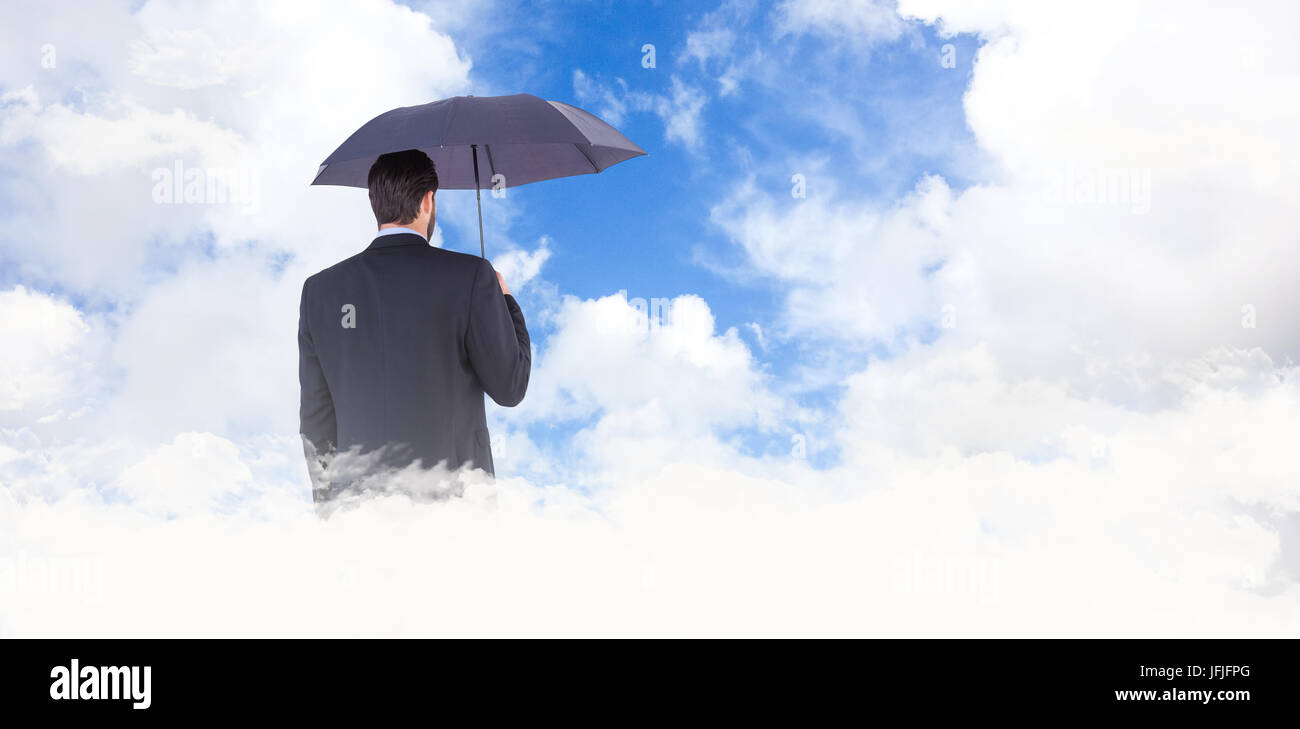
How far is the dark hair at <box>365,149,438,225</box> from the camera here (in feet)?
13.8

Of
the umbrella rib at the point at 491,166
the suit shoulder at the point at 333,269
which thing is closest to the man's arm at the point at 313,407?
the suit shoulder at the point at 333,269

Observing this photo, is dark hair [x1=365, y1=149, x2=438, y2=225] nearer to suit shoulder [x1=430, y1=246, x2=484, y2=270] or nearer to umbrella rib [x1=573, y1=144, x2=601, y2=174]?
suit shoulder [x1=430, y1=246, x2=484, y2=270]

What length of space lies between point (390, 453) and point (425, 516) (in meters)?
0.34

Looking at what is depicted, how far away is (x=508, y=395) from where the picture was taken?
4.14 meters

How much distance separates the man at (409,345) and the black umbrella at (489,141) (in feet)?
0.96

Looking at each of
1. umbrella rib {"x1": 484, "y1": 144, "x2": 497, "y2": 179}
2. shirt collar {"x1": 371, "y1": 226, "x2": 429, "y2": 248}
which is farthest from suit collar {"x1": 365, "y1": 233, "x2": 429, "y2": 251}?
umbrella rib {"x1": 484, "y1": 144, "x2": 497, "y2": 179}

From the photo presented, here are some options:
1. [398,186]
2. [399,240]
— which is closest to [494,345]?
[399,240]

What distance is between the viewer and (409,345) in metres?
4.11

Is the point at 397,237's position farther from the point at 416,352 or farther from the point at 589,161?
the point at 589,161

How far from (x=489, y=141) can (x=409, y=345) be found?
45.9 inches

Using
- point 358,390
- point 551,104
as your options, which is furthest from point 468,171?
point 358,390

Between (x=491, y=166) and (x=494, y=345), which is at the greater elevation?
(x=491, y=166)
